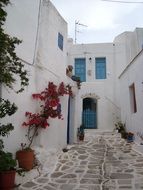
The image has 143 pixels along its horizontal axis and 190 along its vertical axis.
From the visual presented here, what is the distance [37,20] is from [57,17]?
6.26 ft

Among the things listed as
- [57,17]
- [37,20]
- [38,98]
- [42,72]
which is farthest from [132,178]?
[57,17]

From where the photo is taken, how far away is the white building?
7715mm

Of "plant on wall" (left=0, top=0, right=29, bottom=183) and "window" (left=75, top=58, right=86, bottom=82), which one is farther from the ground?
"window" (left=75, top=58, right=86, bottom=82)

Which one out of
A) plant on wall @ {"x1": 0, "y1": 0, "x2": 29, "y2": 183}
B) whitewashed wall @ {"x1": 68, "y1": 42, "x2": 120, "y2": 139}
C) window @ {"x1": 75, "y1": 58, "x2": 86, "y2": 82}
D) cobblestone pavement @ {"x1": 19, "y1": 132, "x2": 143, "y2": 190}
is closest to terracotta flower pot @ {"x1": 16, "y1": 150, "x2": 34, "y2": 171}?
cobblestone pavement @ {"x1": 19, "y1": 132, "x2": 143, "y2": 190}

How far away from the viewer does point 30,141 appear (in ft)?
25.7

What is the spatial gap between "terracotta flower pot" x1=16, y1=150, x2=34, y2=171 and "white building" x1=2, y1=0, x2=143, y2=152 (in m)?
0.28

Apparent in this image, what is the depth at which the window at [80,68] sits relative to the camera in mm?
18797

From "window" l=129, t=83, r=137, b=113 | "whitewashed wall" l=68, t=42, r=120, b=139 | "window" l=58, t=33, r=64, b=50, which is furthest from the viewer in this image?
"whitewashed wall" l=68, t=42, r=120, b=139

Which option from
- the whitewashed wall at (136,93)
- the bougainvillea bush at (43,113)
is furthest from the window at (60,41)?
the whitewashed wall at (136,93)

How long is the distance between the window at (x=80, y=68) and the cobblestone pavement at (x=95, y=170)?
27.2 feet

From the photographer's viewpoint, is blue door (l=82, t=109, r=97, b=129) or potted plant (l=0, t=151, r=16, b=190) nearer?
potted plant (l=0, t=151, r=16, b=190)

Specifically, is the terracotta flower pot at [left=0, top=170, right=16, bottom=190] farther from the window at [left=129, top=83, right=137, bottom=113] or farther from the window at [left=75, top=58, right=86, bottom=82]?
the window at [left=75, top=58, right=86, bottom=82]

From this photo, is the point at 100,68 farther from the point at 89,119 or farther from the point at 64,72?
the point at 64,72

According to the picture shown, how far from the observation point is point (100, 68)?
18.8 m
